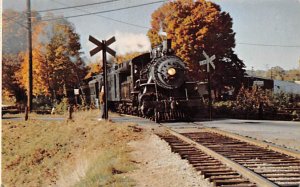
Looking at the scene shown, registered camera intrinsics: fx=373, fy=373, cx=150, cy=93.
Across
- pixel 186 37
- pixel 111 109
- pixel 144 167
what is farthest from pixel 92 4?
pixel 111 109

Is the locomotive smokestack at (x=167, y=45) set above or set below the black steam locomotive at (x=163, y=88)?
above

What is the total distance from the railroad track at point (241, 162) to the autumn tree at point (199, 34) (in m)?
5.50

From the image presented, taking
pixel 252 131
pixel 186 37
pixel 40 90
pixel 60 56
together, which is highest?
pixel 186 37

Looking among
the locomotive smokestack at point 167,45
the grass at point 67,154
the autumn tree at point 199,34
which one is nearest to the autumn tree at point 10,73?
the grass at point 67,154

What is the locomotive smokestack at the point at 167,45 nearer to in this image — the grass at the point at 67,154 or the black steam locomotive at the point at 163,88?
the black steam locomotive at the point at 163,88

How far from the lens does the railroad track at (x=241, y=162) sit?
17.4ft

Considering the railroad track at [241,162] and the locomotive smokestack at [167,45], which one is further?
the locomotive smokestack at [167,45]

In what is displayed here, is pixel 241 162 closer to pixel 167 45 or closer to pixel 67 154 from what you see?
pixel 67 154

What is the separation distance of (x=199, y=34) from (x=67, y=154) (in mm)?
7979

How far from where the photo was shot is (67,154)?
11.1 metres

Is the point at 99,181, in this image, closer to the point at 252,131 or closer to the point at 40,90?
the point at 252,131

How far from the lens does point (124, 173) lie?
6633mm

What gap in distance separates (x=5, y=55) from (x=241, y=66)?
12.0 meters

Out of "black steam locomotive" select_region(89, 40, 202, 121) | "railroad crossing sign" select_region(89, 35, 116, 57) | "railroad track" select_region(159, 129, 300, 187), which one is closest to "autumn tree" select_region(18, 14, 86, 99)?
"railroad crossing sign" select_region(89, 35, 116, 57)
